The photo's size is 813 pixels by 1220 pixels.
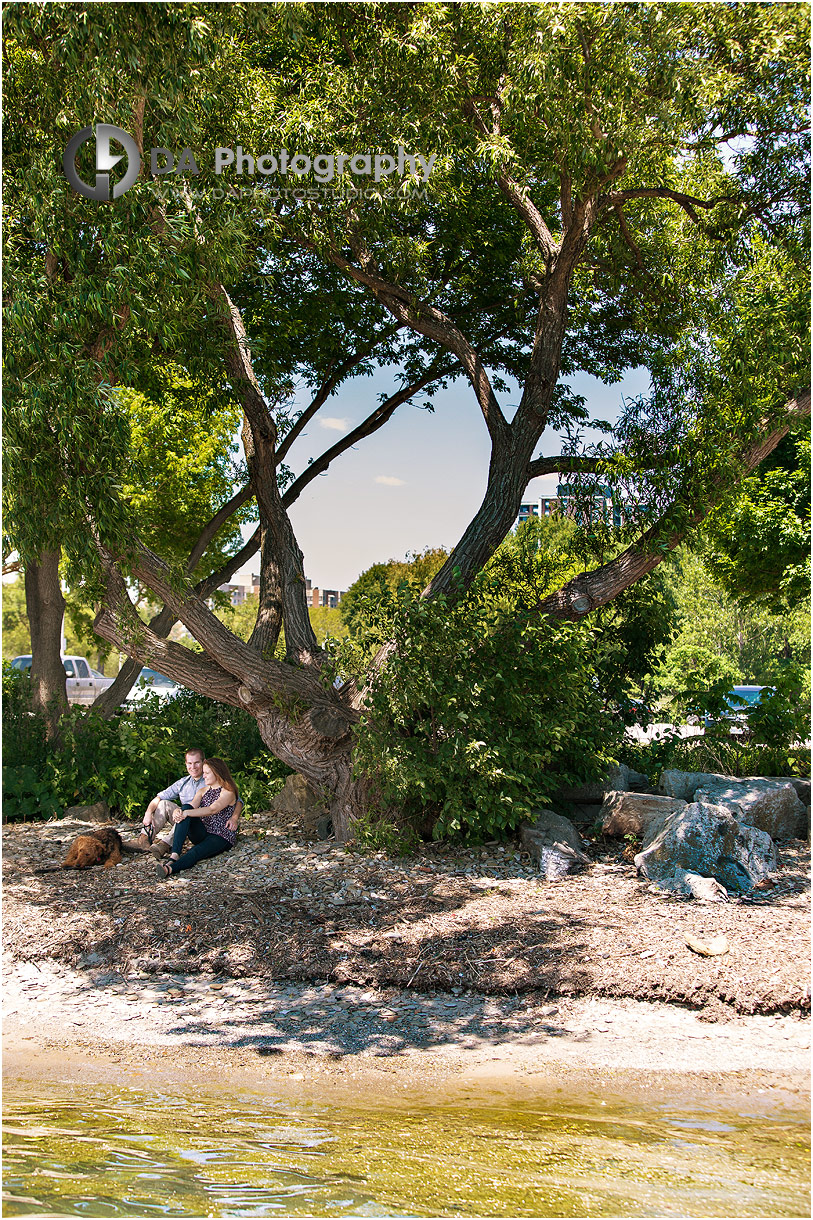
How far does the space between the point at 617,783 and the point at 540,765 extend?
162cm

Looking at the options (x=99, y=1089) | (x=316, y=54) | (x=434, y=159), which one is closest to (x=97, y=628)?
(x=99, y=1089)

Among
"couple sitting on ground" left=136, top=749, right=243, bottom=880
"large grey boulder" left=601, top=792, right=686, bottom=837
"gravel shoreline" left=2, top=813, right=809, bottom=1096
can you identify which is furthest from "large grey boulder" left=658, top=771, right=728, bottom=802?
"couple sitting on ground" left=136, top=749, right=243, bottom=880

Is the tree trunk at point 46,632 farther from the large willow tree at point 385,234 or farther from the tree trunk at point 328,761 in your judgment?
the tree trunk at point 328,761

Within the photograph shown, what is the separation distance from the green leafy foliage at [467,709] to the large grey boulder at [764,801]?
51.3 inches

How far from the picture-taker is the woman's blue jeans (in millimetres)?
7359

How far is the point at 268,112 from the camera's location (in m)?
7.97

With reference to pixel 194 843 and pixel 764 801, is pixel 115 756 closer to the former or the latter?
pixel 194 843

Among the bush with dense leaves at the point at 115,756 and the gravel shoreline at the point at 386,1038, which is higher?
the bush with dense leaves at the point at 115,756

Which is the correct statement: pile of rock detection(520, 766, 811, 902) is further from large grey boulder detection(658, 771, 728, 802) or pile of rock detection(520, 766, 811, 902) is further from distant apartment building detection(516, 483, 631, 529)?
distant apartment building detection(516, 483, 631, 529)

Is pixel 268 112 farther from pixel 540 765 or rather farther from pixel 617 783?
pixel 617 783

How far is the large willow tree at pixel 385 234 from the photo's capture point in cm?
602

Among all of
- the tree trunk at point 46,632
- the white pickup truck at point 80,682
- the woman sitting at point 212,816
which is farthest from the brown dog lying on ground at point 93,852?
the white pickup truck at point 80,682

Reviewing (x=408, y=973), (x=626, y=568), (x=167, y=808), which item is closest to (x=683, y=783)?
(x=626, y=568)

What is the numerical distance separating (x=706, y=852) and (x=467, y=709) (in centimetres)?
213
